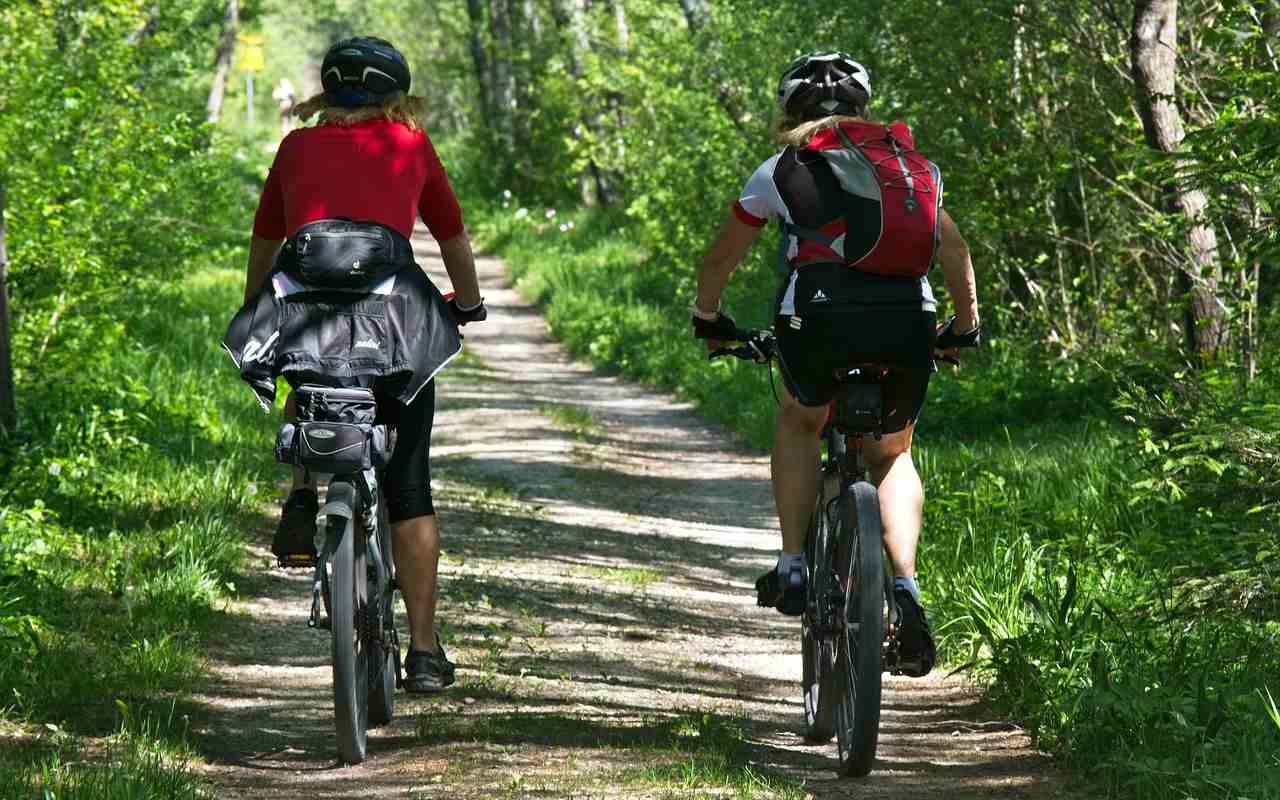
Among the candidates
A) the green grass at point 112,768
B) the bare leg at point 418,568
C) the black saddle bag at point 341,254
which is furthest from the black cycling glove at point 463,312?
the green grass at point 112,768

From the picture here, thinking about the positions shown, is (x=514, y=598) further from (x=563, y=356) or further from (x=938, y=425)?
(x=563, y=356)

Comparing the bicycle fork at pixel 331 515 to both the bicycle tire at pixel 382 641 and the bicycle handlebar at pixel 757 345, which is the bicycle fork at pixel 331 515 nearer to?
the bicycle tire at pixel 382 641

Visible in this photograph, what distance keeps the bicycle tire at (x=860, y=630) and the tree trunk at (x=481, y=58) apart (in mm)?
31065

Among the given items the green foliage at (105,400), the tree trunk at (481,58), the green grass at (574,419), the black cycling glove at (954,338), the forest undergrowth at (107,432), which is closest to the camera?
the black cycling glove at (954,338)

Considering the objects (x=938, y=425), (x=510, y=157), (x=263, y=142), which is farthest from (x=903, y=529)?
(x=263, y=142)

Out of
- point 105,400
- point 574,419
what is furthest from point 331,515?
point 574,419

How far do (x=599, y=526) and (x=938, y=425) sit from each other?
324 cm

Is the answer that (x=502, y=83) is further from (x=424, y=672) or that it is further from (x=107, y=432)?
(x=424, y=672)

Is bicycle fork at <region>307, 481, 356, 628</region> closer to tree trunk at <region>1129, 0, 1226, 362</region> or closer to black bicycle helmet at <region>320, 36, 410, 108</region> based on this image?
black bicycle helmet at <region>320, 36, 410, 108</region>

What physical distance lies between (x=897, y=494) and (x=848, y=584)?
35 centimetres

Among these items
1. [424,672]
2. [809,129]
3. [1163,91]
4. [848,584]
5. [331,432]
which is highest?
[1163,91]

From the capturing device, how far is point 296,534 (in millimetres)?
4523

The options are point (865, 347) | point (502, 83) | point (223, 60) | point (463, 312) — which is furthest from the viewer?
point (223, 60)

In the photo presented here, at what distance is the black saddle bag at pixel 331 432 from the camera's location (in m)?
4.35
